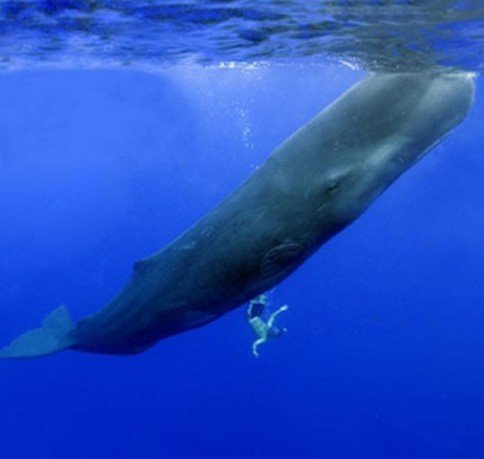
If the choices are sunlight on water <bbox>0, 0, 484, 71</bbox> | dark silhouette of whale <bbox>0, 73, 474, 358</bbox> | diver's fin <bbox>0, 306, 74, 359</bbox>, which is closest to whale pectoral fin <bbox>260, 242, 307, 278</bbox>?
dark silhouette of whale <bbox>0, 73, 474, 358</bbox>

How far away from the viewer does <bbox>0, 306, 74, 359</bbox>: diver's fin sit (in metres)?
7.96

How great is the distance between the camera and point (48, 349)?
26.1 ft

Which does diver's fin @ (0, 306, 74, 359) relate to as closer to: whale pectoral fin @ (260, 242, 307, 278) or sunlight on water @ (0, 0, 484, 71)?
whale pectoral fin @ (260, 242, 307, 278)

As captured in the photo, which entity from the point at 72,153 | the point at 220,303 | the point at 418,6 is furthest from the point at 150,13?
the point at 72,153

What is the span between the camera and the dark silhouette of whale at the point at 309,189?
535 cm

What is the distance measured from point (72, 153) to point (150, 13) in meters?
29.2

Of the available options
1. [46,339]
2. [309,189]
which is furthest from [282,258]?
[46,339]

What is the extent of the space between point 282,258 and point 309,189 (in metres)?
0.63

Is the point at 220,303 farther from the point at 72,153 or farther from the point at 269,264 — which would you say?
the point at 72,153

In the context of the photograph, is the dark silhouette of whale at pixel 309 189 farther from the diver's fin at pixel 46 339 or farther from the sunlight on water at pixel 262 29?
the sunlight on water at pixel 262 29

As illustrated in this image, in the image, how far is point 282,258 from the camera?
5.64 meters

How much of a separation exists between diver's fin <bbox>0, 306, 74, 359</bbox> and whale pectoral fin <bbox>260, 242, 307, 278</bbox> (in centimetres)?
320

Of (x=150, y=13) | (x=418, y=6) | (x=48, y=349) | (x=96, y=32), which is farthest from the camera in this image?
(x=96, y=32)

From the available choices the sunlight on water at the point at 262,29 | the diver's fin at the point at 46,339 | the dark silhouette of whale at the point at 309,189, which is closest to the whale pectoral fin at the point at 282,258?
the dark silhouette of whale at the point at 309,189
